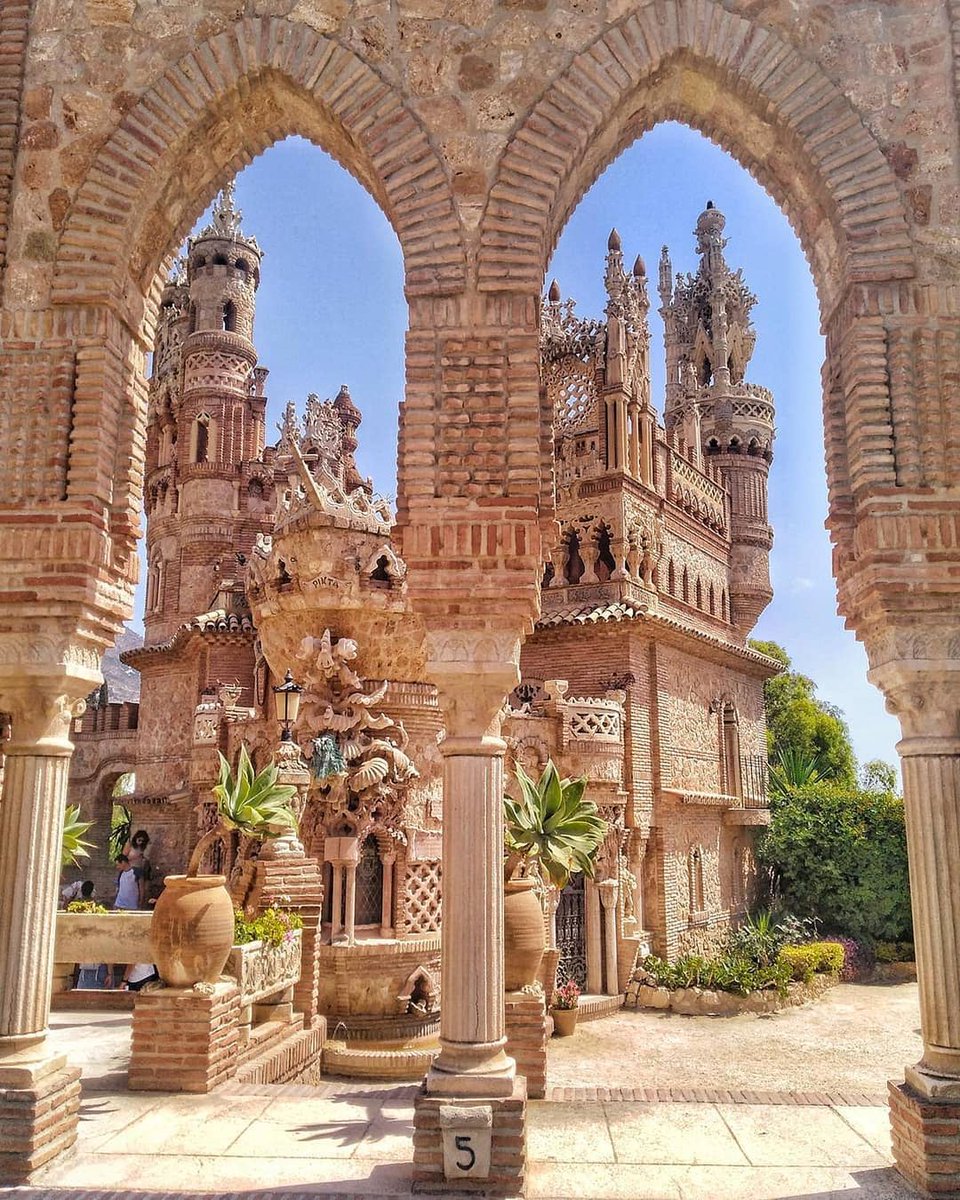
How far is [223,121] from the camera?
20.9 feet

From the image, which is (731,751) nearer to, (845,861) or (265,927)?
(845,861)

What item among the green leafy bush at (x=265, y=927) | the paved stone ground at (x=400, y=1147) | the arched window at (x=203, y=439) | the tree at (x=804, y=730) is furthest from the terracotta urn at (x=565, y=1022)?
the tree at (x=804, y=730)

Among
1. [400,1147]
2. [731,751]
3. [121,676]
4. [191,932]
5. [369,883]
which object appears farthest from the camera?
[121,676]

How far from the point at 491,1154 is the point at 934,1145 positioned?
2.14 metres

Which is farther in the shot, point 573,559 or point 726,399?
point 726,399

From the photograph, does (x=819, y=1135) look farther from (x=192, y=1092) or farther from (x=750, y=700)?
(x=750, y=700)

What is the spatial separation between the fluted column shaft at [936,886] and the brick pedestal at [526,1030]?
2741 millimetres

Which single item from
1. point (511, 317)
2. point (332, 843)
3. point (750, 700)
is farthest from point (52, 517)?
point (750, 700)

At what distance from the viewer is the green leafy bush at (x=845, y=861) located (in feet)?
79.7

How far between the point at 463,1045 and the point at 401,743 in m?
9.58

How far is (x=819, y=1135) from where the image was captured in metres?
5.84

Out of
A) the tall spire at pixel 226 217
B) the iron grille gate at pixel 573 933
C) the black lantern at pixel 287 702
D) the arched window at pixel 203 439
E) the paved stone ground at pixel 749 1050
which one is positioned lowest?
the paved stone ground at pixel 749 1050

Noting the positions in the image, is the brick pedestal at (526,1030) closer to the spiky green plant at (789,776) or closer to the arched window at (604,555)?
the arched window at (604,555)

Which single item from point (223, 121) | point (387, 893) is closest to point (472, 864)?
point (223, 121)
